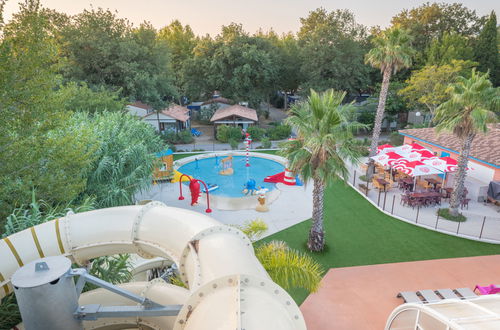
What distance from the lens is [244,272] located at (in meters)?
3.43

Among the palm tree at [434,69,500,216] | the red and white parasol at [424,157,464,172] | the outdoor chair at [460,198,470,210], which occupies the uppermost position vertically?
the palm tree at [434,69,500,216]

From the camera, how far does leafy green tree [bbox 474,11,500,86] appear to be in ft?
147

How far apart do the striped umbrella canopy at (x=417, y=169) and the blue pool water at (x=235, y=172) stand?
940 centimetres

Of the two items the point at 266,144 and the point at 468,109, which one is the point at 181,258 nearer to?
the point at 468,109

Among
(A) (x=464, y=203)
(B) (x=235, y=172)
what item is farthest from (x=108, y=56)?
(A) (x=464, y=203)

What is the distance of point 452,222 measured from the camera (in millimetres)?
16938

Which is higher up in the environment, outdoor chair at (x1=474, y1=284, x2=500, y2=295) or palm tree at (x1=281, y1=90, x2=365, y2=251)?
palm tree at (x1=281, y1=90, x2=365, y2=251)

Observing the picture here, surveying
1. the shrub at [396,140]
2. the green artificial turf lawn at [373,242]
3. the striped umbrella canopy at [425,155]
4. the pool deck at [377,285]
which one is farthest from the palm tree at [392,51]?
the shrub at [396,140]

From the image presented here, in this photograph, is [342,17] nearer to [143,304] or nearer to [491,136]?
[491,136]

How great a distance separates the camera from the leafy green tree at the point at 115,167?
1279 centimetres

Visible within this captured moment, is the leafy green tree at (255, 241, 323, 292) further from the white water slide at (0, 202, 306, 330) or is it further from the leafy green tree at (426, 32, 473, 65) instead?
the leafy green tree at (426, 32, 473, 65)

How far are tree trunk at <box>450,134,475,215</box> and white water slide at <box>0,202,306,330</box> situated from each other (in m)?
16.6

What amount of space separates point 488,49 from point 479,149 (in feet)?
110

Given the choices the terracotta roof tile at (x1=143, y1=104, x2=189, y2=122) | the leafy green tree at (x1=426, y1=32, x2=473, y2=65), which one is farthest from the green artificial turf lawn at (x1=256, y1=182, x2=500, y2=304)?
the leafy green tree at (x1=426, y1=32, x2=473, y2=65)
